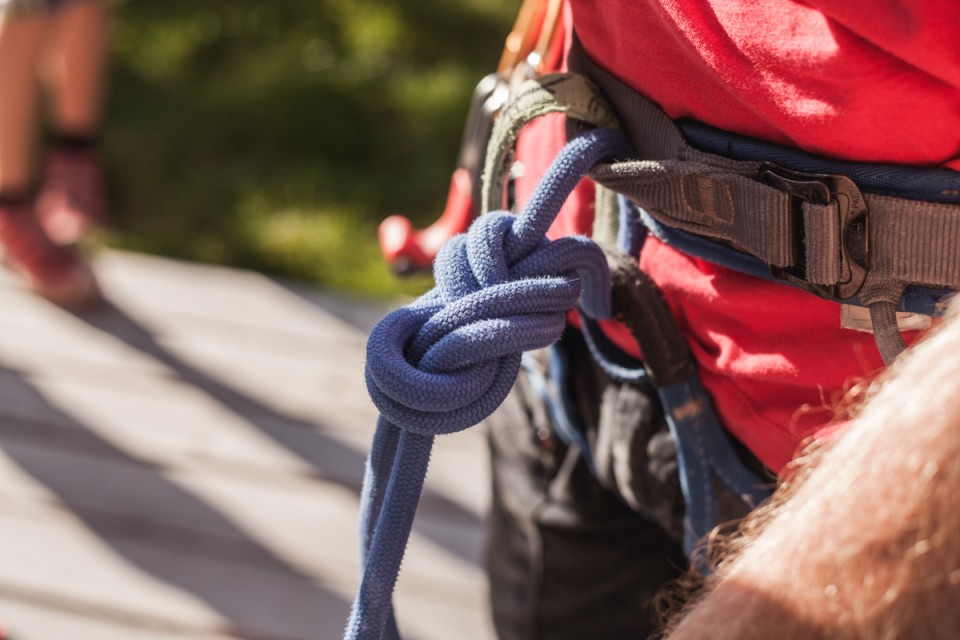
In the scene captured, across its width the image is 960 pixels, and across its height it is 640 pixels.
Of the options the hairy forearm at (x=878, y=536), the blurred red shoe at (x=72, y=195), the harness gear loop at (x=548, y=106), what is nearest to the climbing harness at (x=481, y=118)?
the harness gear loop at (x=548, y=106)

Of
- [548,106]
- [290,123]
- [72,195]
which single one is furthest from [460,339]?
[290,123]

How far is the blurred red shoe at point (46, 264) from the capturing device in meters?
1.85

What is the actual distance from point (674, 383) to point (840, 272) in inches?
6.1

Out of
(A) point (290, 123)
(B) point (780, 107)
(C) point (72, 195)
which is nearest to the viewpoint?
(B) point (780, 107)

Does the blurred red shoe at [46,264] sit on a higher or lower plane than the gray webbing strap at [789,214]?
lower

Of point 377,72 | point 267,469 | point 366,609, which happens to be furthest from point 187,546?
point 377,72

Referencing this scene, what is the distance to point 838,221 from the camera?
20.5 inches

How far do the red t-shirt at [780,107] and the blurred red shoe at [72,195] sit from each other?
1648 mm

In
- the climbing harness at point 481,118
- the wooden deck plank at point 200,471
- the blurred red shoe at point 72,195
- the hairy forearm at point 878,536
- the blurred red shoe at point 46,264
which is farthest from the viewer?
the blurred red shoe at point 72,195

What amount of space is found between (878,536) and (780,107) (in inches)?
8.7

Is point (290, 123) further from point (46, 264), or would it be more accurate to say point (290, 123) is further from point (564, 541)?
point (564, 541)

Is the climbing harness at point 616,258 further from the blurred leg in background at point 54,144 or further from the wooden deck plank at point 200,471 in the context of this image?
the blurred leg in background at point 54,144

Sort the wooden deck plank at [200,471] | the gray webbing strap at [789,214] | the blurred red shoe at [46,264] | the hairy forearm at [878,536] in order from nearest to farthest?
the hairy forearm at [878,536] → the gray webbing strap at [789,214] → the wooden deck plank at [200,471] → the blurred red shoe at [46,264]

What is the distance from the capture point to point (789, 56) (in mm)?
501
